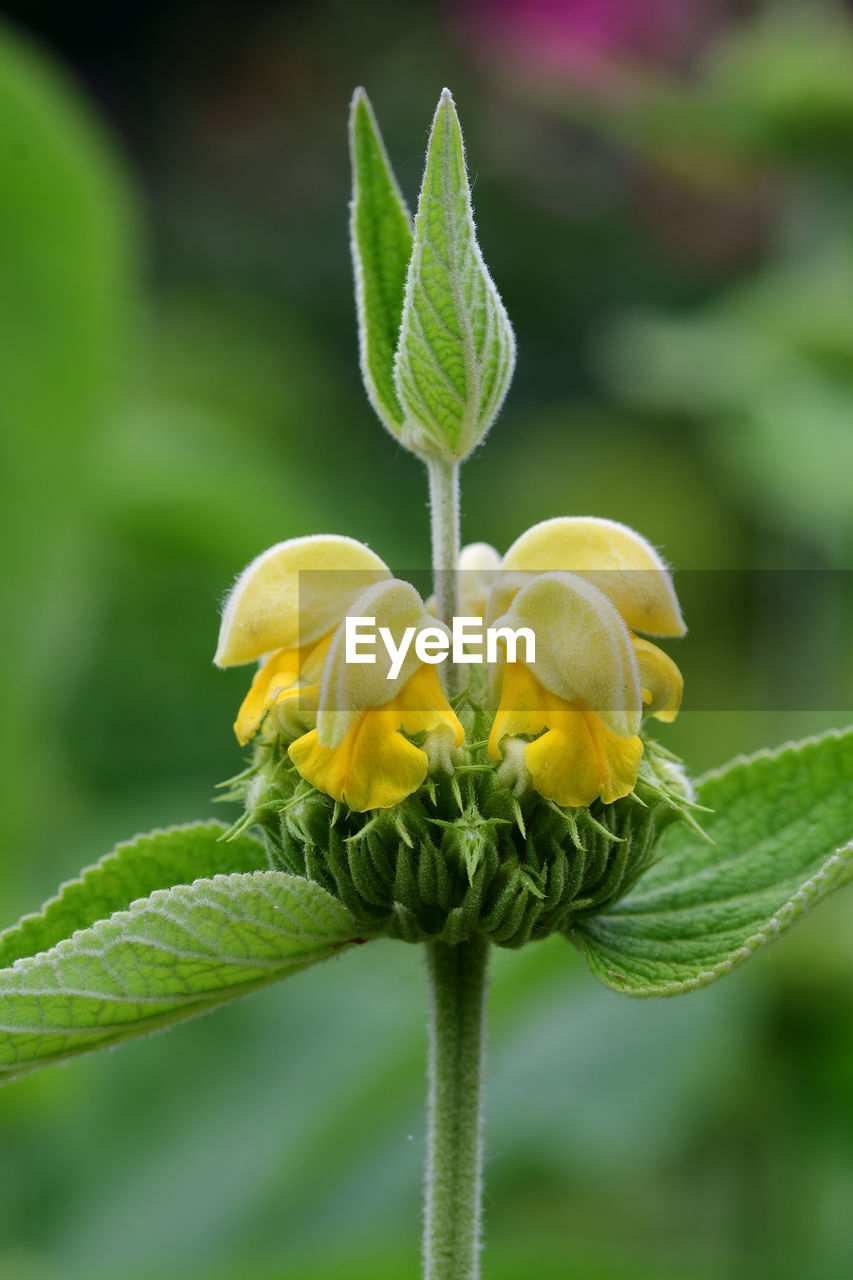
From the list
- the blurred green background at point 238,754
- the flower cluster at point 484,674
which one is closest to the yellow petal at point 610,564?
the flower cluster at point 484,674

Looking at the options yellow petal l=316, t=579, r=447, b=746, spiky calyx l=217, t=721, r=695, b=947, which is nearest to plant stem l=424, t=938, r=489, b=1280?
spiky calyx l=217, t=721, r=695, b=947

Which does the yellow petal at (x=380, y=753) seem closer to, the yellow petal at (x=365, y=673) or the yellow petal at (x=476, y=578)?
the yellow petal at (x=365, y=673)

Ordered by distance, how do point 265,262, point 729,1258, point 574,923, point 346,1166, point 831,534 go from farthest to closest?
point 265,262 < point 831,534 < point 346,1166 < point 729,1258 < point 574,923

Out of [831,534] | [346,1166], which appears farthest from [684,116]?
[346,1166]

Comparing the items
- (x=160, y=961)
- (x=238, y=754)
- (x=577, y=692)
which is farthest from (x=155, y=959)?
(x=238, y=754)

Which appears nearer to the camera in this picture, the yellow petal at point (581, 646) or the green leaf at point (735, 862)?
the yellow petal at point (581, 646)

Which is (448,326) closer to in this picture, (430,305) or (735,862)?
(430,305)

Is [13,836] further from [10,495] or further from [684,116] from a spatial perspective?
[684,116]
